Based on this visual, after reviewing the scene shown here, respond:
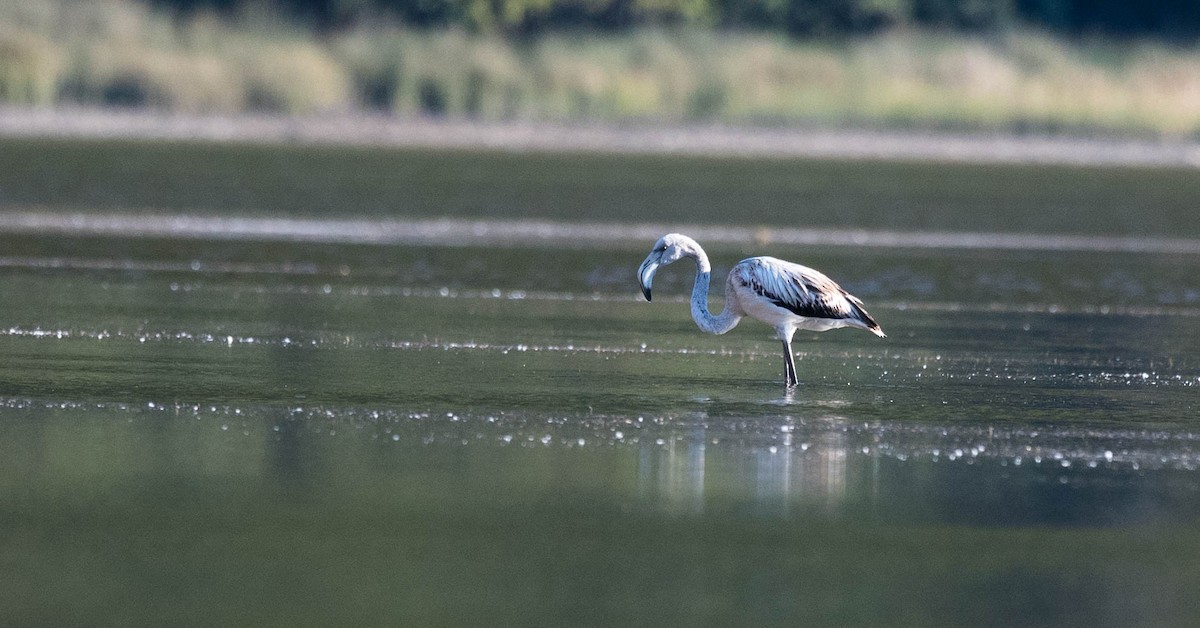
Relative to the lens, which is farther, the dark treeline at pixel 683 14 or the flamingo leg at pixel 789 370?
the dark treeline at pixel 683 14

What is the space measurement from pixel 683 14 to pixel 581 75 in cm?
775

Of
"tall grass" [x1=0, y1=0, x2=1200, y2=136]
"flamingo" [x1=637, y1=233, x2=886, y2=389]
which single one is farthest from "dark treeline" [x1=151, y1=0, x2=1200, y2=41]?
"flamingo" [x1=637, y1=233, x2=886, y2=389]

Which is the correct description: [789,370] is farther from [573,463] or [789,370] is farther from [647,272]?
[573,463]

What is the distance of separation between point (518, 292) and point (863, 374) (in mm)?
5855

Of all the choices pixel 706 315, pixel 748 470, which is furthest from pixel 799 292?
pixel 748 470

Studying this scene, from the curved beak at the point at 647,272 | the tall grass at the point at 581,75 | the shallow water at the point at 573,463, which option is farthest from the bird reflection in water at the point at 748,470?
the tall grass at the point at 581,75

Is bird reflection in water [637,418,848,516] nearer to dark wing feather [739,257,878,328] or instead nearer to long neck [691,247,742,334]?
dark wing feather [739,257,878,328]

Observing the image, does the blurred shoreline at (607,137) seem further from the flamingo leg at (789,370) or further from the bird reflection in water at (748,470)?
the bird reflection in water at (748,470)

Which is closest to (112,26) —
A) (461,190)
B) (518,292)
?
(461,190)

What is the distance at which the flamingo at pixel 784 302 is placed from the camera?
12875mm

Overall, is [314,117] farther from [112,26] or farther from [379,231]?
[379,231]

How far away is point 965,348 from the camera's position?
1521 cm

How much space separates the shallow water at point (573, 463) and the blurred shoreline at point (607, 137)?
31632mm

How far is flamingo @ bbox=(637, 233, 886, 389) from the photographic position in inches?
507
